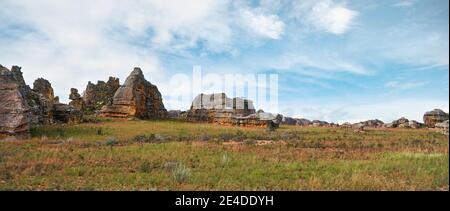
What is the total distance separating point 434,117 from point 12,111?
245ft

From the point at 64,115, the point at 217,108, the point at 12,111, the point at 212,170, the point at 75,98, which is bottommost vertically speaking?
the point at 212,170

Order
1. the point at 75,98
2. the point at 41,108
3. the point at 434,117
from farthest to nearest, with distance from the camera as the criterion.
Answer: the point at 434,117, the point at 75,98, the point at 41,108

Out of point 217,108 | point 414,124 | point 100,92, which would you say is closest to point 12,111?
point 217,108

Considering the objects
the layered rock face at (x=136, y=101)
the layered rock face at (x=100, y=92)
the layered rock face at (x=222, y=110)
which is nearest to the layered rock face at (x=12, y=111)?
the layered rock face at (x=136, y=101)

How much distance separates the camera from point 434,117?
8106 centimetres

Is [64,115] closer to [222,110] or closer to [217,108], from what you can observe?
[222,110]

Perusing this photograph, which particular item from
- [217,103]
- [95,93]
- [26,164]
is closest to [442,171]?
[26,164]

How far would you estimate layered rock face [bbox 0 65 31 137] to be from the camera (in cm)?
3500

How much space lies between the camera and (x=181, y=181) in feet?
49.1

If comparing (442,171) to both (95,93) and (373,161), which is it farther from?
(95,93)

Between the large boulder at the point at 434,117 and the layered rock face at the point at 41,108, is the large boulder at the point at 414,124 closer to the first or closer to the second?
the large boulder at the point at 434,117

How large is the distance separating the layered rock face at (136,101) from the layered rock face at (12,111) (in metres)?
29.6
